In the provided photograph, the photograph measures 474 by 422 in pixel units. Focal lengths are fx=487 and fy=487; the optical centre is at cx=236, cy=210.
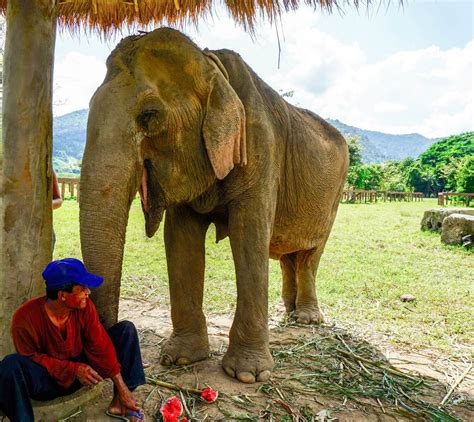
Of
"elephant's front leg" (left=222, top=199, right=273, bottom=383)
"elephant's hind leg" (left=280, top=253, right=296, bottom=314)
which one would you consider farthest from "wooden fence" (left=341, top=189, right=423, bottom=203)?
"elephant's front leg" (left=222, top=199, right=273, bottom=383)

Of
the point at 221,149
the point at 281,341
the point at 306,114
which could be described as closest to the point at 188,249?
the point at 221,149

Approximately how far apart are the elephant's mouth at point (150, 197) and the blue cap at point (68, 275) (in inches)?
29.8

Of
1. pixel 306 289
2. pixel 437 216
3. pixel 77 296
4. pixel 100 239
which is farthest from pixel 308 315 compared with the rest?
pixel 437 216

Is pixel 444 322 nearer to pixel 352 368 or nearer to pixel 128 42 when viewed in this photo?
pixel 352 368

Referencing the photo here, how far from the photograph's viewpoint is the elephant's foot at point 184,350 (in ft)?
11.9

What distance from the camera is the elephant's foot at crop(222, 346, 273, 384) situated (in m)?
3.38

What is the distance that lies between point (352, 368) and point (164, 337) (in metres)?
1.62

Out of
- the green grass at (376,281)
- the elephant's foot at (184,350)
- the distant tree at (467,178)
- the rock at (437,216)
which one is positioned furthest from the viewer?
the distant tree at (467,178)

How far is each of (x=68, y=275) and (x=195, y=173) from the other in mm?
1113

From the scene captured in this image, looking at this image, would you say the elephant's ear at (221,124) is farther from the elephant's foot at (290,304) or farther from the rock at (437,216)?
the rock at (437,216)

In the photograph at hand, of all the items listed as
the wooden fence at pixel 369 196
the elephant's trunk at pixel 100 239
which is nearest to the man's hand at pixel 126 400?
the elephant's trunk at pixel 100 239

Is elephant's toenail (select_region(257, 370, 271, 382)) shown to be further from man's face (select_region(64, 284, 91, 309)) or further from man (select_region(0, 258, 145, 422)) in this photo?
man's face (select_region(64, 284, 91, 309))

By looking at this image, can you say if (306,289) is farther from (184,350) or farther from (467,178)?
(467,178)

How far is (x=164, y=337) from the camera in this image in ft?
14.1
